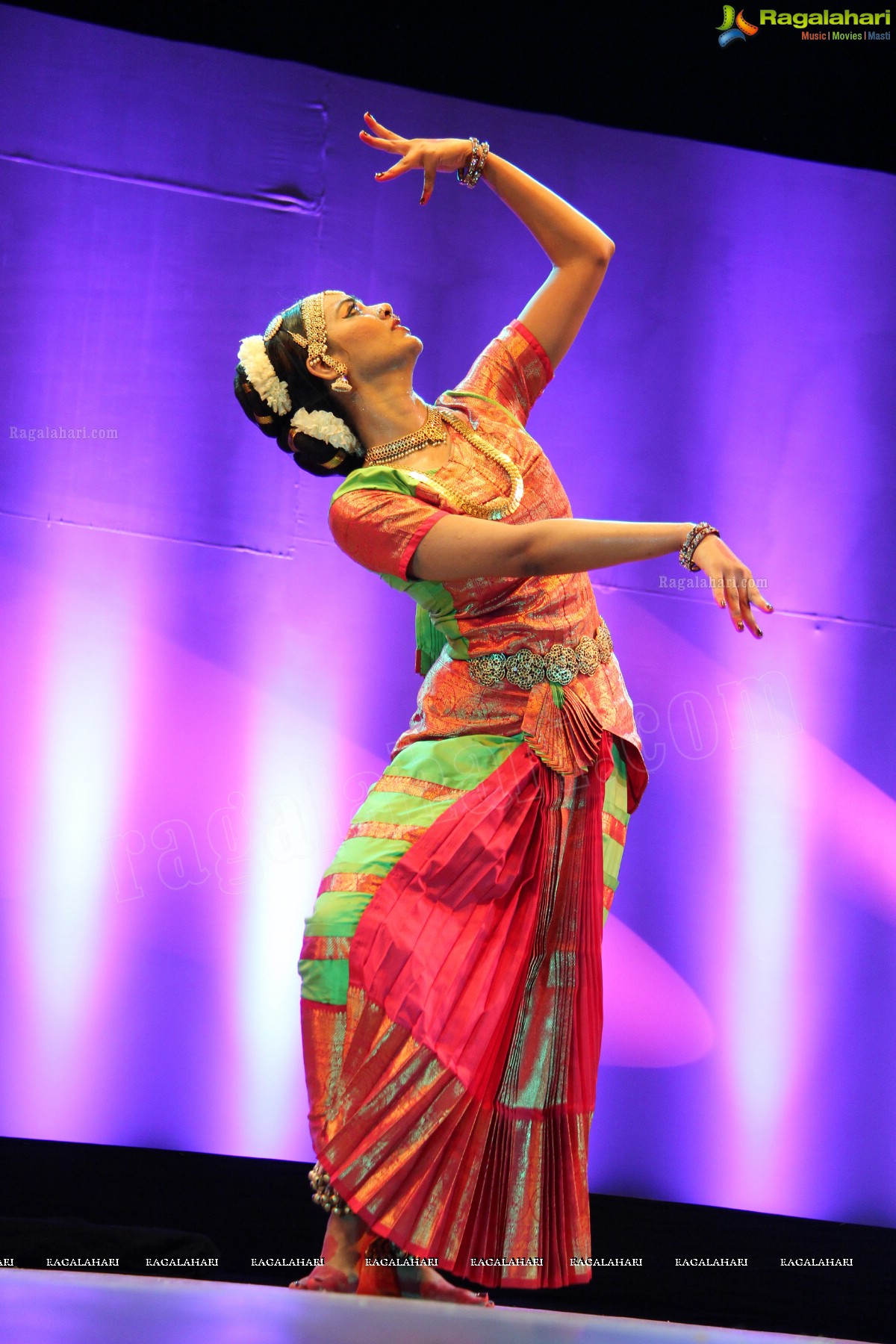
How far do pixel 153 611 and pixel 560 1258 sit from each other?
1.81 meters

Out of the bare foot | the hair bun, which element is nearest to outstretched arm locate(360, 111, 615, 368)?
the hair bun

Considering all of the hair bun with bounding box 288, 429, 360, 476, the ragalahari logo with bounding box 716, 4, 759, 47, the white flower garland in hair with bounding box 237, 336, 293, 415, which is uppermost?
the ragalahari logo with bounding box 716, 4, 759, 47

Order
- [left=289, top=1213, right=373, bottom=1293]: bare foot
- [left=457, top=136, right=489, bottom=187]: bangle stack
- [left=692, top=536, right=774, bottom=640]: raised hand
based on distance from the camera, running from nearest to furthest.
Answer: [left=692, top=536, right=774, bottom=640]: raised hand → [left=289, top=1213, right=373, bottom=1293]: bare foot → [left=457, top=136, right=489, bottom=187]: bangle stack

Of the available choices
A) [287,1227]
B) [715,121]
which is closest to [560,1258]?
[287,1227]

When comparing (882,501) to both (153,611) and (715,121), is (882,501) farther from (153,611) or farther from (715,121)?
(153,611)

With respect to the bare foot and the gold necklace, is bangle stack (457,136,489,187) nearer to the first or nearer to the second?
the gold necklace

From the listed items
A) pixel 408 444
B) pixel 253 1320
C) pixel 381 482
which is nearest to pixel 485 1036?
pixel 253 1320

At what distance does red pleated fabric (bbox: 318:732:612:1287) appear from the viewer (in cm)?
177

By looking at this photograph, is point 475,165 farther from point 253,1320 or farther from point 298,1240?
point 298,1240

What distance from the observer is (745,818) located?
329 cm

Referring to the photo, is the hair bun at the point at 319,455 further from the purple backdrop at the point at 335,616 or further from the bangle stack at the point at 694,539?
the purple backdrop at the point at 335,616

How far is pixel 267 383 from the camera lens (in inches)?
82.5

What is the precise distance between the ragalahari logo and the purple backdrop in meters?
0.27

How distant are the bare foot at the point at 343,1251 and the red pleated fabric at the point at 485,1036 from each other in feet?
0.24
